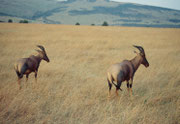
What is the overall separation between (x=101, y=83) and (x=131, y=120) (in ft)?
9.38

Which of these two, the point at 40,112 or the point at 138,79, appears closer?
the point at 40,112

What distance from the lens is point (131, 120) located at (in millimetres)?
4262

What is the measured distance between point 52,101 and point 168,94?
419 centimetres

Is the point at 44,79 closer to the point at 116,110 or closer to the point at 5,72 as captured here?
the point at 5,72

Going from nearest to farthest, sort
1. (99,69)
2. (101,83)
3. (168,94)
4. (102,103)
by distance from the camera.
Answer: (102,103) < (168,94) < (101,83) < (99,69)

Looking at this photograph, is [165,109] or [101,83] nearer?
[165,109]

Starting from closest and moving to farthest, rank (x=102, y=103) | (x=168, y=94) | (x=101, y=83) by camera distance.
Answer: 1. (x=102, y=103)
2. (x=168, y=94)
3. (x=101, y=83)

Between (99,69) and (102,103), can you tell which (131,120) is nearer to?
(102,103)

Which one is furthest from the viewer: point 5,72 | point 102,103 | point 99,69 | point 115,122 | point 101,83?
point 99,69

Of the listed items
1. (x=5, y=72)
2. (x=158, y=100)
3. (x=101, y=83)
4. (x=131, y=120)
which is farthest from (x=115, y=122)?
(x=5, y=72)

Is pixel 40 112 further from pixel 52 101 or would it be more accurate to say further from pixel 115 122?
pixel 115 122

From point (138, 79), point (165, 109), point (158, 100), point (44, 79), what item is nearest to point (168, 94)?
point (158, 100)

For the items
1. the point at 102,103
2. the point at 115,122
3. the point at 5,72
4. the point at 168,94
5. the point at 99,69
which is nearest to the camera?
the point at 115,122

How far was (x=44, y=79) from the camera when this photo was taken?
7.42 m
